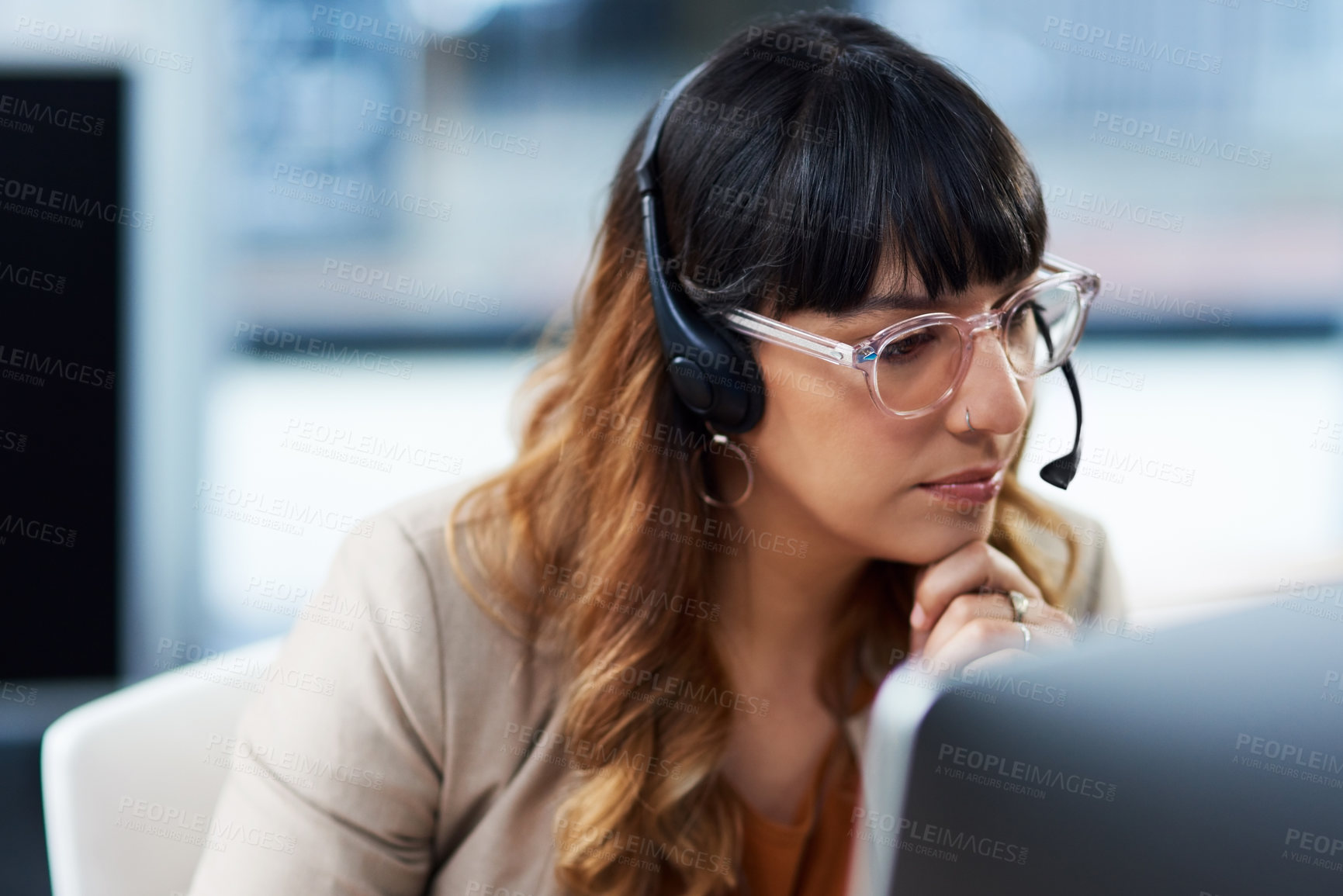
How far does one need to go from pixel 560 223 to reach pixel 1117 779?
2984mm

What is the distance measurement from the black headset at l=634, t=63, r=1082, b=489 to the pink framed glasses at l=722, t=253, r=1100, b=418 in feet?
0.09

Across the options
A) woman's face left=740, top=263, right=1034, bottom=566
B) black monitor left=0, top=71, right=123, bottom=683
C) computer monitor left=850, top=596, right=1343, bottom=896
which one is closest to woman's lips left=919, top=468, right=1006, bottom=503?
woman's face left=740, top=263, right=1034, bottom=566

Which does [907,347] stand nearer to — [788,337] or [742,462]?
[788,337]

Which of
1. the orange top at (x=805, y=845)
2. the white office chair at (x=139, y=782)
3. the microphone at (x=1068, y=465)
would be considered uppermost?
the microphone at (x=1068, y=465)

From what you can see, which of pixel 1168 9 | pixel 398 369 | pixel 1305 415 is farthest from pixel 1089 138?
pixel 398 369

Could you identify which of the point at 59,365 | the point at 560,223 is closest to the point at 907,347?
the point at 59,365

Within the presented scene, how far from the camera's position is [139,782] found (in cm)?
98

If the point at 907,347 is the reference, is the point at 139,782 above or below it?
below

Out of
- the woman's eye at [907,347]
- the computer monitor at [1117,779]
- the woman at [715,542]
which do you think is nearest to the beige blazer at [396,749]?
the woman at [715,542]

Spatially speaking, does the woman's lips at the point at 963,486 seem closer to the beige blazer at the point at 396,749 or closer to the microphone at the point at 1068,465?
the microphone at the point at 1068,465

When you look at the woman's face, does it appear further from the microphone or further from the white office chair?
the white office chair

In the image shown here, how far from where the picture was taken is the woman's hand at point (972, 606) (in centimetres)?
97

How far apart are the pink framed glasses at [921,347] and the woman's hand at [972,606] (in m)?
0.17

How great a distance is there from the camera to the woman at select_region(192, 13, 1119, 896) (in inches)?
36.7
